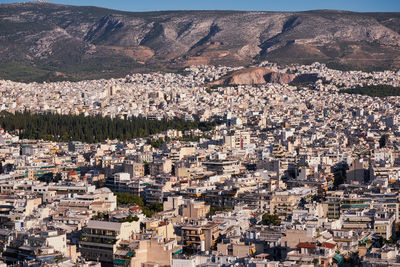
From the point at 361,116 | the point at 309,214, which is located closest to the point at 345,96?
the point at 361,116

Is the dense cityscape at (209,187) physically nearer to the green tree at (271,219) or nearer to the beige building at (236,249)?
the beige building at (236,249)

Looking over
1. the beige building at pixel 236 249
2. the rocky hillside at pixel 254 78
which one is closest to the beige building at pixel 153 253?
the beige building at pixel 236 249

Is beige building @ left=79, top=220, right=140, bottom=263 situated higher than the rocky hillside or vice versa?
the rocky hillside

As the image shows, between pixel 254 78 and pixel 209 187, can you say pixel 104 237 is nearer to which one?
pixel 209 187

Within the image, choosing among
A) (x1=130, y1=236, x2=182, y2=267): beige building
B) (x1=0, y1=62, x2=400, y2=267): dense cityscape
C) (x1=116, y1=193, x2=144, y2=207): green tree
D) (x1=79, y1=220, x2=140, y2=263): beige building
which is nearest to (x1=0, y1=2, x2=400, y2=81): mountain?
(x1=0, y1=62, x2=400, y2=267): dense cityscape

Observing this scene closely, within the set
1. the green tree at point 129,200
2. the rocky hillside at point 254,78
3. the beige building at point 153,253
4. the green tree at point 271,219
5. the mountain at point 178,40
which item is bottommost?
the beige building at point 153,253

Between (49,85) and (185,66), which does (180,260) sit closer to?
(49,85)

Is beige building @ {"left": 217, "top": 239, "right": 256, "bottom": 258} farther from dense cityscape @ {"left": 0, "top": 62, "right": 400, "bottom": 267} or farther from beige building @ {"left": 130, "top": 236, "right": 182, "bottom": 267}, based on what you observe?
beige building @ {"left": 130, "top": 236, "right": 182, "bottom": 267}
